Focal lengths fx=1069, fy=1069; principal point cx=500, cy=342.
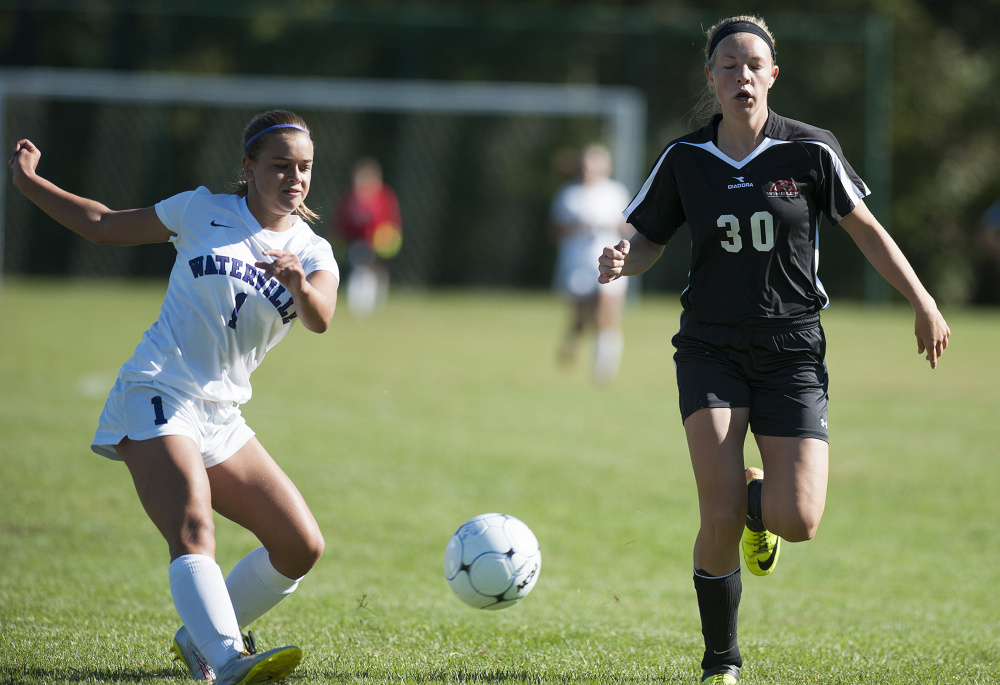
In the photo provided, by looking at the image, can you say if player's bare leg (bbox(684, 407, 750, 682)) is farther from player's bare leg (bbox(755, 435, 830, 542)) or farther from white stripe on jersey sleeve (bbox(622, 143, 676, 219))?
white stripe on jersey sleeve (bbox(622, 143, 676, 219))

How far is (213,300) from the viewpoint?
11.4ft

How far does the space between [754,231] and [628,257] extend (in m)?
0.49

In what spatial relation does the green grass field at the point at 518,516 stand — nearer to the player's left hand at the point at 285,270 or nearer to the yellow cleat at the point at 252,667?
the yellow cleat at the point at 252,667

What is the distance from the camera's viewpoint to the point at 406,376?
1173cm

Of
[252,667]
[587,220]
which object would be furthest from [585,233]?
[252,667]

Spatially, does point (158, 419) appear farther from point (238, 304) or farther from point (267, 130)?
point (267, 130)

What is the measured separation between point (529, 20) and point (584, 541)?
19357 mm

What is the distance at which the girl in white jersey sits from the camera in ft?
10.5

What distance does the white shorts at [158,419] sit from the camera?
3336 millimetres

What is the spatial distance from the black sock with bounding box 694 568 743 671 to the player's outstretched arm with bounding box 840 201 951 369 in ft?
3.38

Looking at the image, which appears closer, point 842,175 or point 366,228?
point 842,175

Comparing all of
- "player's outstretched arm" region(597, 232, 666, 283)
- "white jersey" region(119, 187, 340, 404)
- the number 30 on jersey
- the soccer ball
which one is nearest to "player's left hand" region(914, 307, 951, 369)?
the number 30 on jersey

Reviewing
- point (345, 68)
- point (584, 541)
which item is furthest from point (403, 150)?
point (584, 541)

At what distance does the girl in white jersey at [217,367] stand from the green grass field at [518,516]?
21.0 inches
